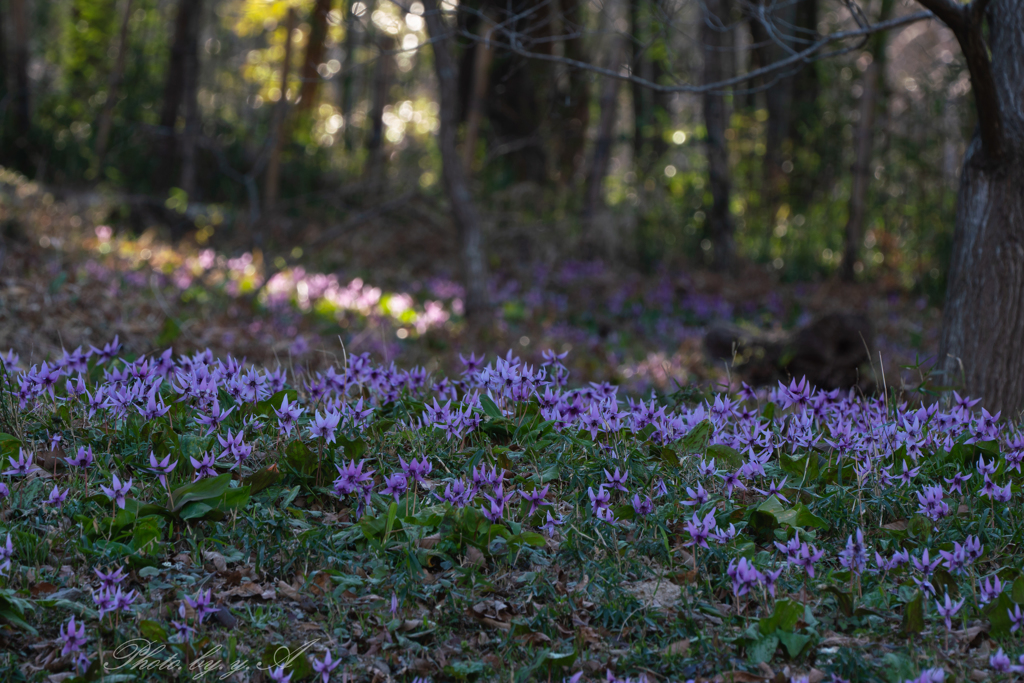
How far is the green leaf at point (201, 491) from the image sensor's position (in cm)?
329

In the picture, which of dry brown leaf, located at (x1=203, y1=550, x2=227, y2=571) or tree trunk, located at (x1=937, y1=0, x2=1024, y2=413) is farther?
tree trunk, located at (x1=937, y1=0, x2=1024, y2=413)

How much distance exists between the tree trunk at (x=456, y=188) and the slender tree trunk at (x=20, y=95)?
811cm

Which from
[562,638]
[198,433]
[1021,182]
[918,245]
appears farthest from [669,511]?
[918,245]

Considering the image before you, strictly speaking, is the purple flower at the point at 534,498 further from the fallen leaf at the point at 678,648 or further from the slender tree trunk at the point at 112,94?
the slender tree trunk at the point at 112,94

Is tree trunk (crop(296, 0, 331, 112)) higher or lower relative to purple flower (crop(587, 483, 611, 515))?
higher

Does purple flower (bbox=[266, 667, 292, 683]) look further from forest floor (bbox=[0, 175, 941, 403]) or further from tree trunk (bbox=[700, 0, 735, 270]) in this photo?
tree trunk (bbox=[700, 0, 735, 270])

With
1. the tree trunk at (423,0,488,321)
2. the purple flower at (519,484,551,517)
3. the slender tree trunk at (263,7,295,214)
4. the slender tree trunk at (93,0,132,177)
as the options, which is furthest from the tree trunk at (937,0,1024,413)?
the slender tree trunk at (93,0,132,177)

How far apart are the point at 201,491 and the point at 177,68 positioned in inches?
569

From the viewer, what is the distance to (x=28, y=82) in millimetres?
14375

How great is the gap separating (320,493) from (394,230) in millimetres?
11830

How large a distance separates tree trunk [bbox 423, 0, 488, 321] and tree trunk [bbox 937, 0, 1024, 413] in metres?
5.59

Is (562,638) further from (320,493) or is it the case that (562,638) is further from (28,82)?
(28,82)

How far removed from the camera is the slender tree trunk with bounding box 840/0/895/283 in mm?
13547

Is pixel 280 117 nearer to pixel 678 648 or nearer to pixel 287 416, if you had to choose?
pixel 287 416
